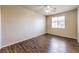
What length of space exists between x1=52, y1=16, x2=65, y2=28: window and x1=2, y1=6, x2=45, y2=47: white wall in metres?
2.34

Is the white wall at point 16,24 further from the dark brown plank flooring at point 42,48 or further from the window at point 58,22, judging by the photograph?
the window at point 58,22

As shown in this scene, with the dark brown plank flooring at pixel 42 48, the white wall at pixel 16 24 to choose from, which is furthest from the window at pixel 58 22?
the dark brown plank flooring at pixel 42 48

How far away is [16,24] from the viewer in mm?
4797

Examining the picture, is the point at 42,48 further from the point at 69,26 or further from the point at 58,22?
the point at 58,22

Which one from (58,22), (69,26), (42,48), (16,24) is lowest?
(42,48)

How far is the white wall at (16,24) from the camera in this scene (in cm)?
398

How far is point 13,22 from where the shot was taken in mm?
4523

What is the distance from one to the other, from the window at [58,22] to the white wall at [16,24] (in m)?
2.34

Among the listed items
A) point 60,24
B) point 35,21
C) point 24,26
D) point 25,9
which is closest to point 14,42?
point 24,26

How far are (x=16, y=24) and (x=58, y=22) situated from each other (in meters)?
4.31

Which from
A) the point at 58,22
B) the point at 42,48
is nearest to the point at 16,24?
the point at 42,48

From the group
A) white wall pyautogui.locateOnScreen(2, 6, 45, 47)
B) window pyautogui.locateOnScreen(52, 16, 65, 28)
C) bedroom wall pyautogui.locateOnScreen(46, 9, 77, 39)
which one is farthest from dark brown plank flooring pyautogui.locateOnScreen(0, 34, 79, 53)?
window pyautogui.locateOnScreen(52, 16, 65, 28)
